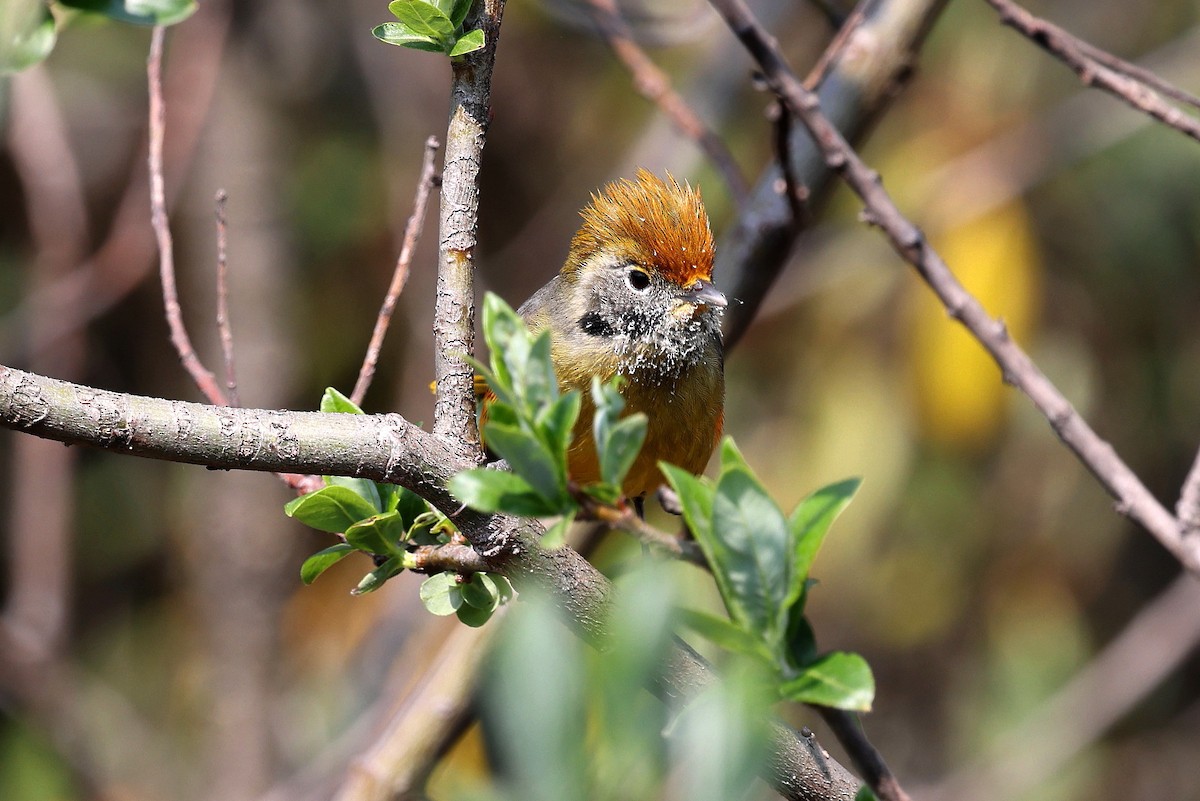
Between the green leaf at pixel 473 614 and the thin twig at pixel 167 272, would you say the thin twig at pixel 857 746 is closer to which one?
the green leaf at pixel 473 614

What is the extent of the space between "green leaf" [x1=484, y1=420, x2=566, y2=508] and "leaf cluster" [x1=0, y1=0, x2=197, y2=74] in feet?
3.58

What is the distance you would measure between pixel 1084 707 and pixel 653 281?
111 inches

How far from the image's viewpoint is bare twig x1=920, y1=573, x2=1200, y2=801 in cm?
458

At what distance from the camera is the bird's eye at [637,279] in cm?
316

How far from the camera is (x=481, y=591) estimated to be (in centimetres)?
163

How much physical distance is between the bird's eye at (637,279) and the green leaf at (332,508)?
5.44 feet

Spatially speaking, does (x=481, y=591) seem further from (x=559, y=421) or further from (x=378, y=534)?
(x=559, y=421)

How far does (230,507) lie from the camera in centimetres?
477

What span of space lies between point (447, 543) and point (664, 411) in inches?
51.4

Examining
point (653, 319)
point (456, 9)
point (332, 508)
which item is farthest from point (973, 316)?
point (653, 319)

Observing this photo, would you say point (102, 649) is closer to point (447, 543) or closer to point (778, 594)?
point (447, 543)

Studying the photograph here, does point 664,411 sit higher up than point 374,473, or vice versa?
point 374,473

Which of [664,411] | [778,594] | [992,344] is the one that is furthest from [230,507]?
[778,594]

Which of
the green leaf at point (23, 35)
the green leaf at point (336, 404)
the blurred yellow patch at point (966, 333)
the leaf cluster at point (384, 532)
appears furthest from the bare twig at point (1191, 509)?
the blurred yellow patch at point (966, 333)
